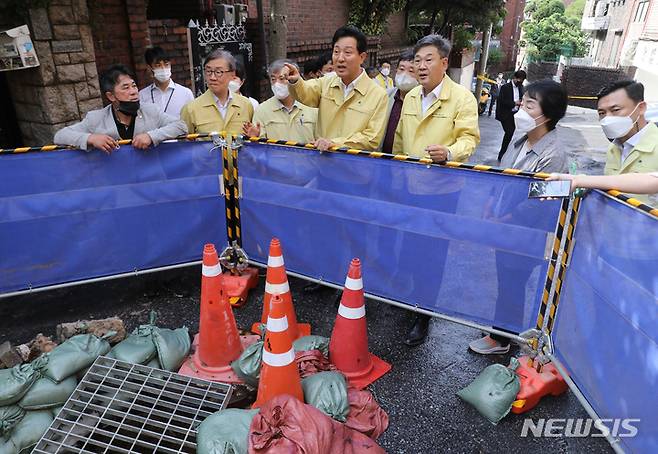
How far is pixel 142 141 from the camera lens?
3633mm

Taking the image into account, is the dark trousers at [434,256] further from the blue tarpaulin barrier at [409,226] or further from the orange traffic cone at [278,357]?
the orange traffic cone at [278,357]

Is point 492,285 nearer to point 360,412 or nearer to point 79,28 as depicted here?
point 360,412

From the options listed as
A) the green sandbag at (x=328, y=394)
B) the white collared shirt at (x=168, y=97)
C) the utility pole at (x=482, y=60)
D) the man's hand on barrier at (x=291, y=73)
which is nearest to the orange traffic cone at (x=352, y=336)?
the green sandbag at (x=328, y=394)

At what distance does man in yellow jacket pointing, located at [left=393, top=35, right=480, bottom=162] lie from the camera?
3564 millimetres

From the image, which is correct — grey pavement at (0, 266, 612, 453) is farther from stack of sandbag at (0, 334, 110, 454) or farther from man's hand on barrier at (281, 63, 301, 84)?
man's hand on barrier at (281, 63, 301, 84)

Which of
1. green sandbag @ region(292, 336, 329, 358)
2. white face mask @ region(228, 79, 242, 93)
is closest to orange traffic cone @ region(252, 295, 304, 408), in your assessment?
green sandbag @ region(292, 336, 329, 358)

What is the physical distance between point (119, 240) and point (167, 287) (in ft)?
2.30

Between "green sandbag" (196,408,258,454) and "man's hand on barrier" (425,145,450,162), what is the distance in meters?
1.90

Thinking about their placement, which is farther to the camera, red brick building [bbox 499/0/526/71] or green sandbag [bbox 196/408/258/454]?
red brick building [bbox 499/0/526/71]

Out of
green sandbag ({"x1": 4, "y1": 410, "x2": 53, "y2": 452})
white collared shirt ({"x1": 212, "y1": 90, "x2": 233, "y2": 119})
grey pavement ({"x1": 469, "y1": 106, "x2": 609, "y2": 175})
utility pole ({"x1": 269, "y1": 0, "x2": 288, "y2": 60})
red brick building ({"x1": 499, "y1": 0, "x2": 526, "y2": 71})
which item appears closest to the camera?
green sandbag ({"x1": 4, "y1": 410, "x2": 53, "y2": 452})

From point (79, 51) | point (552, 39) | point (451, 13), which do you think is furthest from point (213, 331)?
point (552, 39)

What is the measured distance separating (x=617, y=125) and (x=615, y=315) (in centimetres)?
139

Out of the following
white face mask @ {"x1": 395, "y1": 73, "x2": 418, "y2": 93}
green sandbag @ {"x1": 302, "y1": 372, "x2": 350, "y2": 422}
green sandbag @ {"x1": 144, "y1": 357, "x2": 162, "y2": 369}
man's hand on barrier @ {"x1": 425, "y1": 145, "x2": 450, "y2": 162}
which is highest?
white face mask @ {"x1": 395, "y1": 73, "x2": 418, "y2": 93}

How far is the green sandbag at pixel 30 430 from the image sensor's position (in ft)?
8.25
